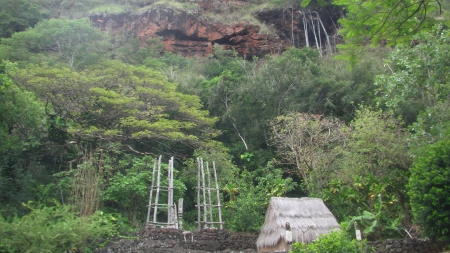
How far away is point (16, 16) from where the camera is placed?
2686 centimetres

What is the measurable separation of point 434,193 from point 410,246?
151 cm

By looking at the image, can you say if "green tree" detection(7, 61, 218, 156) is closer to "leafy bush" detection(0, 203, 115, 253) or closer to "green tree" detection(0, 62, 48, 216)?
"green tree" detection(0, 62, 48, 216)

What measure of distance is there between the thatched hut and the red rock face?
21726 mm

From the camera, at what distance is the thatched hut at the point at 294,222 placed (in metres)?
9.75

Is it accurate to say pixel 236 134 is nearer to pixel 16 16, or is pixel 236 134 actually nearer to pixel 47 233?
pixel 47 233

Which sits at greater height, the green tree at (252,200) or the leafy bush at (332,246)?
the green tree at (252,200)

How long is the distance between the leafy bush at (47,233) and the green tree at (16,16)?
833 inches

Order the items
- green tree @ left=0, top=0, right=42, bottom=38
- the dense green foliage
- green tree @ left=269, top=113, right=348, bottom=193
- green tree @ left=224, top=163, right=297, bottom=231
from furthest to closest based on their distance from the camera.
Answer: green tree @ left=0, top=0, right=42, bottom=38 < green tree @ left=269, top=113, right=348, bottom=193 < green tree @ left=224, top=163, right=297, bottom=231 < the dense green foliage

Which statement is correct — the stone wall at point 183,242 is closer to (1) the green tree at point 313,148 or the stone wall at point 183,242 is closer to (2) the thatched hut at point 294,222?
(2) the thatched hut at point 294,222

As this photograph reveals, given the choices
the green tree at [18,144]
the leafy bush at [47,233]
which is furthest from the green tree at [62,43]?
the leafy bush at [47,233]

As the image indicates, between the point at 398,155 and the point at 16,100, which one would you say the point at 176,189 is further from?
the point at 398,155

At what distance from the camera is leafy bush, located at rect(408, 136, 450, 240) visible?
669cm

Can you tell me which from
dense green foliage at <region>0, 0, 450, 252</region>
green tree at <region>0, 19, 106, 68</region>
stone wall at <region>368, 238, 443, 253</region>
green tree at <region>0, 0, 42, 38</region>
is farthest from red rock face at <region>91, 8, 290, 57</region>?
stone wall at <region>368, 238, 443, 253</region>

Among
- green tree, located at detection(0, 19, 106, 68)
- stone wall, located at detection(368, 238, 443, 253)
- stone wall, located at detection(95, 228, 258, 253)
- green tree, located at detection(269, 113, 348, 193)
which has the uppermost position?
green tree, located at detection(0, 19, 106, 68)
